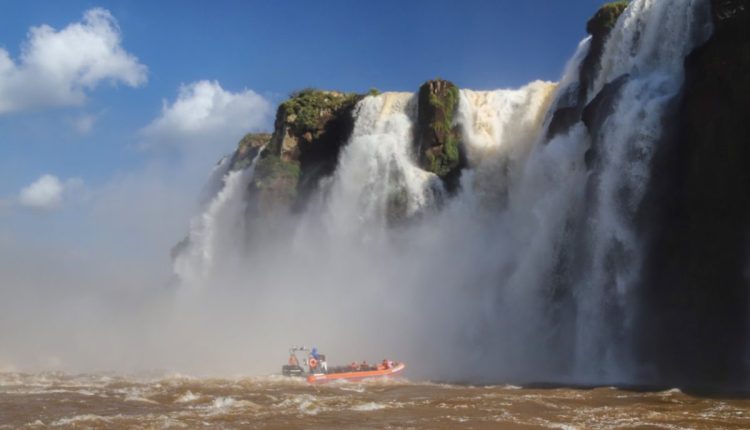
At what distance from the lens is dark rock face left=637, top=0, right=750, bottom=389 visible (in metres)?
18.6

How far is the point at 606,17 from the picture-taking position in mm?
27750

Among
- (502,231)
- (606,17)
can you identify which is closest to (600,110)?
(606,17)

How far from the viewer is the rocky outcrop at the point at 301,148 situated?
40094 millimetres

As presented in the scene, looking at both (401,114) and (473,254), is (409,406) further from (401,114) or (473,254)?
(401,114)

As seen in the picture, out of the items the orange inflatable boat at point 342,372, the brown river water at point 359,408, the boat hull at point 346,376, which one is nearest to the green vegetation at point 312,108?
the orange inflatable boat at point 342,372

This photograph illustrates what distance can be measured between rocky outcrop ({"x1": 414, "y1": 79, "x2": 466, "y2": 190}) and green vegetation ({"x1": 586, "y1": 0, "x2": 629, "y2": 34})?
823 centimetres

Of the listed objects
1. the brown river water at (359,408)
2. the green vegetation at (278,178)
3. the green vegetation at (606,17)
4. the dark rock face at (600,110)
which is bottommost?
the brown river water at (359,408)

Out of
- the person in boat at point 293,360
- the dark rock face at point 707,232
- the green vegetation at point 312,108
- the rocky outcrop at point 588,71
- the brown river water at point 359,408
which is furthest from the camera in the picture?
the green vegetation at point 312,108

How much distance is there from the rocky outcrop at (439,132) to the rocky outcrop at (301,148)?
5.64 metres

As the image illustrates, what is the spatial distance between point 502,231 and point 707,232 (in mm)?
11006

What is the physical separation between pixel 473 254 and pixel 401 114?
9278mm

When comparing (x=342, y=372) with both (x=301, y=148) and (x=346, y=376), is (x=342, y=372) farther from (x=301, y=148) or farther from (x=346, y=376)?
(x=301, y=148)

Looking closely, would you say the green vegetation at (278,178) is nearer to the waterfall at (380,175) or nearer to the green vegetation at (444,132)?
the waterfall at (380,175)

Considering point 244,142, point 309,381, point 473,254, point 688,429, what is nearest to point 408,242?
point 473,254
